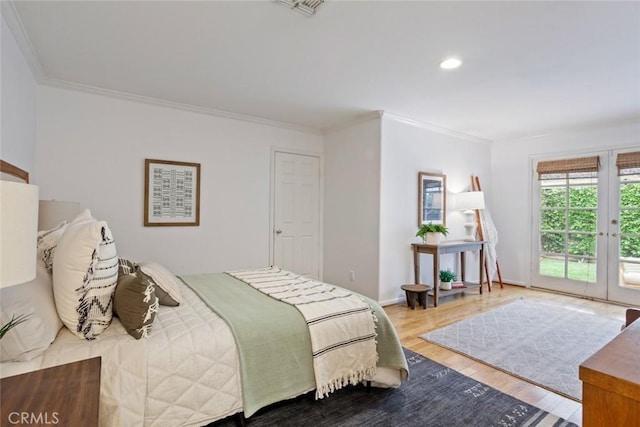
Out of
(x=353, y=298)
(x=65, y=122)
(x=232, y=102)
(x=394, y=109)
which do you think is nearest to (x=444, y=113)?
(x=394, y=109)

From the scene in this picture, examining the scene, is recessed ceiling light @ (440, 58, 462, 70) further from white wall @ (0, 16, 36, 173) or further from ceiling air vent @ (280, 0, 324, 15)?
white wall @ (0, 16, 36, 173)

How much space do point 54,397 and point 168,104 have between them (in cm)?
338

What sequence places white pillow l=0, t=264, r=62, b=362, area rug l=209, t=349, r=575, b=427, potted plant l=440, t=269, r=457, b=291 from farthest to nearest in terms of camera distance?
potted plant l=440, t=269, r=457, b=291
area rug l=209, t=349, r=575, b=427
white pillow l=0, t=264, r=62, b=362

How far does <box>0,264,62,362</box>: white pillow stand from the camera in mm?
1198

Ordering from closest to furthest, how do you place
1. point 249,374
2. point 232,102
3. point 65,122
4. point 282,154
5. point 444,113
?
point 249,374 → point 65,122 → point 232,102 → point 444,113 → point 282,154

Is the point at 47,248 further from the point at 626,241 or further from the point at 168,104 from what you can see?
the point at 626,241

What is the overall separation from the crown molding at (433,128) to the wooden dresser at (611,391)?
3.48 metres

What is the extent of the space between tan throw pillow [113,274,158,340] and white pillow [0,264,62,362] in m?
0.25

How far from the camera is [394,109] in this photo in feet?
12.7

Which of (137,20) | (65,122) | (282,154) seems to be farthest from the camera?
(282,154)

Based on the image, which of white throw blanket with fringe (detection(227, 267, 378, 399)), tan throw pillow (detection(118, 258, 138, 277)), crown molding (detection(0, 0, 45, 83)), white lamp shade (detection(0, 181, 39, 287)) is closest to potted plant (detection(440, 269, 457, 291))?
white throw blanket with fringe (detection(227, 267, 378, 399))

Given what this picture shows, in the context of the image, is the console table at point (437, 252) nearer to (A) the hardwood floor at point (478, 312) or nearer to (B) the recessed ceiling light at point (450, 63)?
(A) the hardwood floor at point (478, 312)

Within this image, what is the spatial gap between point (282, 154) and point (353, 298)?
114 inches

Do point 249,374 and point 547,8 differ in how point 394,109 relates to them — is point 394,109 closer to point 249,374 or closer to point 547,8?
point 547,8
